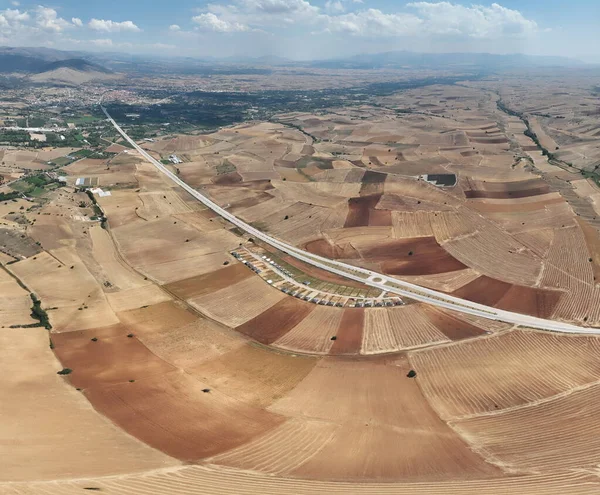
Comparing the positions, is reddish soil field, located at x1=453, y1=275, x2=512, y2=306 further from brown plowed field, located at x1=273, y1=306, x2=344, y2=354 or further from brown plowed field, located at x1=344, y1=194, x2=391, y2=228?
brown plowed field, located at x1=344, y1=194, x2=391, y2=228

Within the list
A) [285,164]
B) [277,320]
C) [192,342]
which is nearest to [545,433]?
[277,320]

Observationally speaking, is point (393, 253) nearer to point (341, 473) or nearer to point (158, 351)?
point (158, 351)

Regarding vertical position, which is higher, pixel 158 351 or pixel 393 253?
pixel 393 253

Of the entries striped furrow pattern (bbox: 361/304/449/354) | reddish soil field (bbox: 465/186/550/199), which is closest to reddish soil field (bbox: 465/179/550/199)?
reddish soil field (bbox: 465/186/550/199)

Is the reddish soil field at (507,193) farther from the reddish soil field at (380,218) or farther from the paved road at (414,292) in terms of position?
the paved road at (414,292)

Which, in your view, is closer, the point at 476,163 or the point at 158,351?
the point at 158,351

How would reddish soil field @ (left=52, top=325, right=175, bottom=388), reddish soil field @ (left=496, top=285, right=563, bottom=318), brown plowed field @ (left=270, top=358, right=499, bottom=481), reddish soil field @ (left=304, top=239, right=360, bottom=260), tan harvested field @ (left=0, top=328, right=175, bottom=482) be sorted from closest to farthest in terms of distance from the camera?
tan harvested field @ (left=0, top=328, right=175, bottom=482), brown plowed field @ (left=270, top=358, right=499, bottom=481), reddish soil field @ (left=52, top=325, right=175, bottom=388), reddish soil field @ (left=496, top=285, right=563, bottom=318), reddish soil field @ (left=304, top=239, right=360, bottom=260)

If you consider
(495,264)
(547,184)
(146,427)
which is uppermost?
(547,184)

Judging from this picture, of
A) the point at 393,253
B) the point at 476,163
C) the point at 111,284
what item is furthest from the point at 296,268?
the point at 476,163

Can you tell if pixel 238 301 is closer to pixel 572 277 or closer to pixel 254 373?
pixel 254 373
